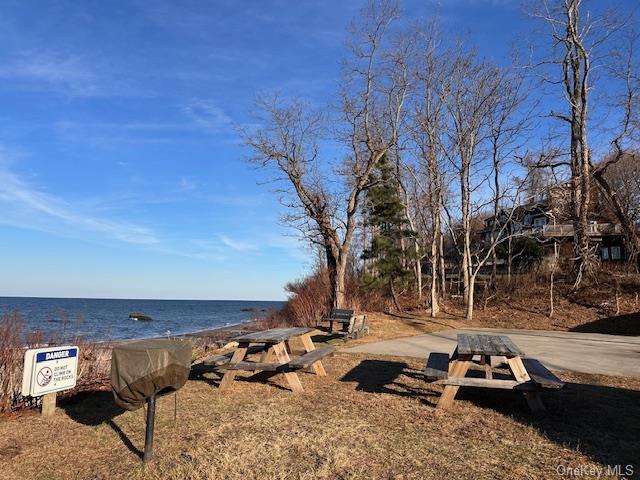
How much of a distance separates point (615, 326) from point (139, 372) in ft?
58.1

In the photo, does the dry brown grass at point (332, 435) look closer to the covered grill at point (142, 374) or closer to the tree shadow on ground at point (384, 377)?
the tree shadow on ground at point (384, 377)

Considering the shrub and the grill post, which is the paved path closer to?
the shrub

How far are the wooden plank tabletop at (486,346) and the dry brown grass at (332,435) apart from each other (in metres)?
0.72

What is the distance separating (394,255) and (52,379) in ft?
58.9

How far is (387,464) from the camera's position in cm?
381

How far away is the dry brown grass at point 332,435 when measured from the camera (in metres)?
3.79

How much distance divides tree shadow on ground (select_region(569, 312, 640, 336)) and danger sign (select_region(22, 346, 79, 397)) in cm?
1649

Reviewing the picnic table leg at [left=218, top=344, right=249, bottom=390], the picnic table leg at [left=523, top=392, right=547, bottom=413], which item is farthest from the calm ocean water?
the picnic table leg at [left=523, top=392, right=547, bottom=413]

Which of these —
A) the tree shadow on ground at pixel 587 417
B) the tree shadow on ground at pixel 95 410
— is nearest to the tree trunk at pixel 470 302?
the tree shadow on ground at pixel 587 417

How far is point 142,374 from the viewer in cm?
391

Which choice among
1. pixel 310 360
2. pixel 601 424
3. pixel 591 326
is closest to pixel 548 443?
pixel 601 424

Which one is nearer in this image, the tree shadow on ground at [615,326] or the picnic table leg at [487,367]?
the picnic table leg at [487,367]

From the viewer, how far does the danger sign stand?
5320 mm

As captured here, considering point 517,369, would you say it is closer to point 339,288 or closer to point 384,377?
point 384,377
